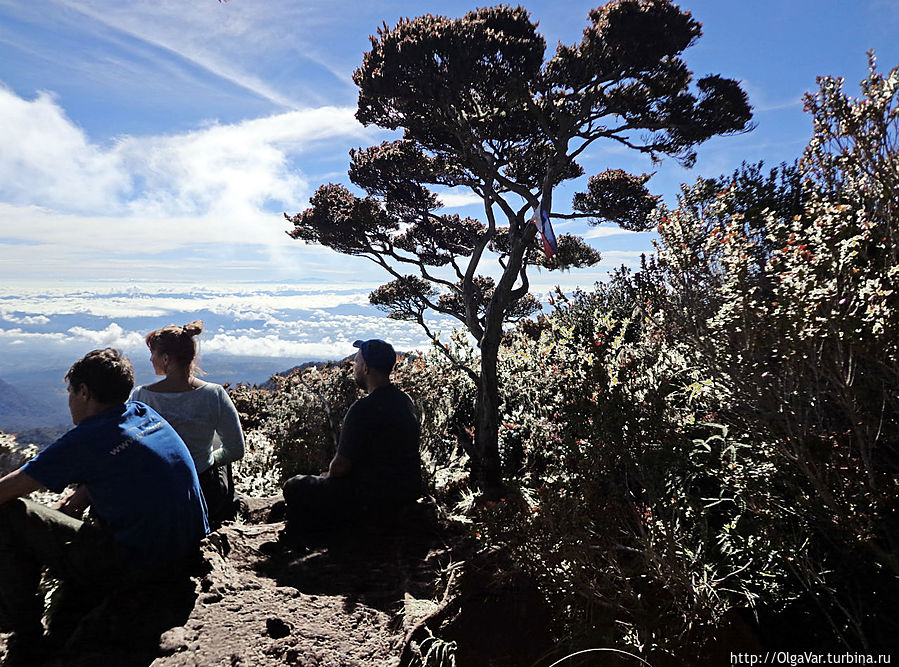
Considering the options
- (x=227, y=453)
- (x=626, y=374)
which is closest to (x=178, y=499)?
(x=227, y=453)

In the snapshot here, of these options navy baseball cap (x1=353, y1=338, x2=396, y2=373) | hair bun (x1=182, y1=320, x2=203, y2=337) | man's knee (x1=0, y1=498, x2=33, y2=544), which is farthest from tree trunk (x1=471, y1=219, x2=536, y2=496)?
man's knee (x1=0, y1=498, x2=33, y2=544)

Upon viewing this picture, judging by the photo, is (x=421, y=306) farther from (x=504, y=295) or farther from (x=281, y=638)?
(x=281, y=638)

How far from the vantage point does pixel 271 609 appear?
3.10 metres

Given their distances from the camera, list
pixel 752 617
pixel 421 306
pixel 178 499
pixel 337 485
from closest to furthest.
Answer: pixel 752 617
pixel 178 499
pixel 337 485
pixel 421 306

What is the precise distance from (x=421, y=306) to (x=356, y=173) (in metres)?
5.95

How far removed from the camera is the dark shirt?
425 centimetres

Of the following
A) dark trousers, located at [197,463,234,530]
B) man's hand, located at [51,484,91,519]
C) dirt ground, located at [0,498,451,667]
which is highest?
man's hand, located at [51,484,91,519]

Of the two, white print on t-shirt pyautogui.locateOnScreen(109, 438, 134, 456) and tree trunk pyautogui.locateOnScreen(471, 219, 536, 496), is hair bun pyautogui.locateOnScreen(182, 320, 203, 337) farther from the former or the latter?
tree trunk pyautogui.locateOnScreen(471, 219, 536, 496)

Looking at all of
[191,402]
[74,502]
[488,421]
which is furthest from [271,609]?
[488,421]

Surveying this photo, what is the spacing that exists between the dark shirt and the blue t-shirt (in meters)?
1.38

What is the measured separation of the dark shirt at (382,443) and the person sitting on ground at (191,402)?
0.97 metres

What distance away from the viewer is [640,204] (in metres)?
12.0

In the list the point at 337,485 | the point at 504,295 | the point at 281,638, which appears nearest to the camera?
the point at 281,638

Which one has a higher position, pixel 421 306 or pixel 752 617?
pixel 421 306
